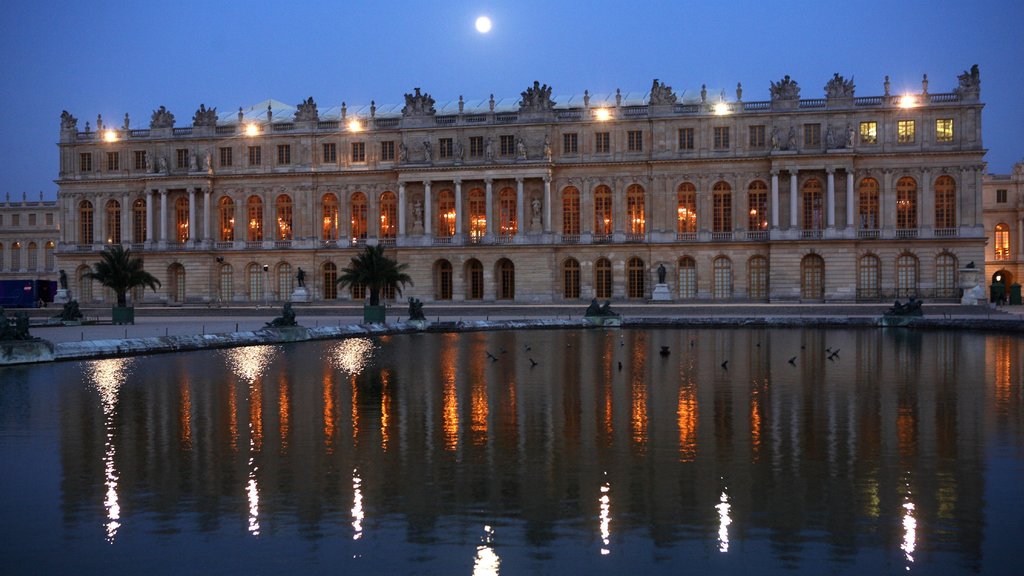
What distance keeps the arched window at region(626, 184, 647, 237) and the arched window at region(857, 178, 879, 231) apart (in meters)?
15.0

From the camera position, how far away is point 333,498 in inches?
421

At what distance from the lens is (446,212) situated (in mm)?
69500

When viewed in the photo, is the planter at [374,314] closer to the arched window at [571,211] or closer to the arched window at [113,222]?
the arched window at [571,211]

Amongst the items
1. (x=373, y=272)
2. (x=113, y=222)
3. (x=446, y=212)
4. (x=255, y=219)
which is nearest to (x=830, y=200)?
(x=446, y=212)

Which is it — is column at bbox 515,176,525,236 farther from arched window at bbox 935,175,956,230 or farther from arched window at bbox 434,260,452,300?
arched window at bbox 935,175,956,230

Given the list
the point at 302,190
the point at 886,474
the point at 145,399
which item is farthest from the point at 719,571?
the point at 302,190

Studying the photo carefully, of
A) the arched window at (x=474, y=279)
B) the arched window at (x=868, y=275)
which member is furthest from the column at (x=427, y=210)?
the arched window at (x=868, y=275)

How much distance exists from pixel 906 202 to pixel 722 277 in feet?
44.3

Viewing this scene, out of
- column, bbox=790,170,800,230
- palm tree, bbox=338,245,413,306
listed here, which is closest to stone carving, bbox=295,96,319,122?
palm tree, bbox=338,245,413,306

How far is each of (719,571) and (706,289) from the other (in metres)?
58.5

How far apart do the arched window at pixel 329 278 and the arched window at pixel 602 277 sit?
2031 centimetres

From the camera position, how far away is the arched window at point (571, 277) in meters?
67.5

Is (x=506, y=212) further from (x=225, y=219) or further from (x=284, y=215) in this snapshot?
(x=225, y=219)

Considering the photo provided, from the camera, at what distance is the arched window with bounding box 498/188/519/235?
68125mm
